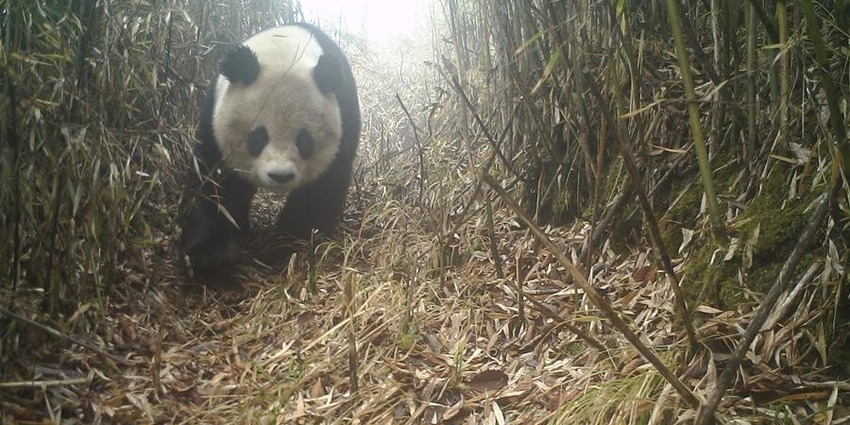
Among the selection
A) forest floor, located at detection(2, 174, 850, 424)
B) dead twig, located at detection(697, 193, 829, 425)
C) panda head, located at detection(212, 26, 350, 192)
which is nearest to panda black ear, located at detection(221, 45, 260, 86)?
panda head, located at detection(212, 26, 350, 192)

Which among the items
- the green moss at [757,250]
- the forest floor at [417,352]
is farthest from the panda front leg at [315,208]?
the green moss at [757,250]

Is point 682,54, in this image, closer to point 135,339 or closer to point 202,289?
point 135,339

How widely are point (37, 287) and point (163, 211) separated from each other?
1.26 metres

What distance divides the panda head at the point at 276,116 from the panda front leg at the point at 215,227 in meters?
0.14

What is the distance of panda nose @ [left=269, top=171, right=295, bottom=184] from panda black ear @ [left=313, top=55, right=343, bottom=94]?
1.75ft

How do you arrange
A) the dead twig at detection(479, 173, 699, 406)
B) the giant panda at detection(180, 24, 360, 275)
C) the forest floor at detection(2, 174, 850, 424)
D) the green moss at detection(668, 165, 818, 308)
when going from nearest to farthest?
the dead twig at detection(479, 173, 699, 406), the forest floor at detection(2, 174, 850, 424), the green moss at detection(668, 165, 818, 308), the giant panda at detection(180, 24, 360, 275)

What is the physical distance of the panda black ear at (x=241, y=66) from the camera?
11.6ft

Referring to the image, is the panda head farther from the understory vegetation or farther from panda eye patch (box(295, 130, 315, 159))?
the understory vegetation

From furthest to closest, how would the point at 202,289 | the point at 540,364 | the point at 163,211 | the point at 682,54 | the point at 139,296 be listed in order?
the point at 163,211
the point at 202,289
the point at 139,296
the point at 540,364
the point at 682,54

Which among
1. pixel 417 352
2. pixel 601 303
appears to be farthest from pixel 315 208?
pixel 601 303

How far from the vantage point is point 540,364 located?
7.22 ft

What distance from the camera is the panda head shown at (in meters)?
3.51

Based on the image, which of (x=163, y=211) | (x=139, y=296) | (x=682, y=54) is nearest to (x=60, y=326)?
(x=139, y=296)

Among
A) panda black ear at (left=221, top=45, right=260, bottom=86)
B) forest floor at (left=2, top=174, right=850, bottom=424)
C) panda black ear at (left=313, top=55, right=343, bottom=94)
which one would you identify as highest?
panda black ear at (left=221, top=45, right=260, bottom=86)
